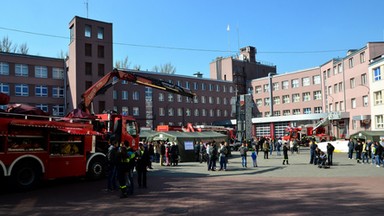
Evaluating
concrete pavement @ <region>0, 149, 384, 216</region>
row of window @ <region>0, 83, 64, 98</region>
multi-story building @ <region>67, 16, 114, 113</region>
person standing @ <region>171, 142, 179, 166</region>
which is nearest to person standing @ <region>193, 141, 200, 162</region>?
person standing @ <region>171, 142, 179, 166</region>

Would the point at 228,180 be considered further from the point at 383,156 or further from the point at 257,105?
the point at 257,105

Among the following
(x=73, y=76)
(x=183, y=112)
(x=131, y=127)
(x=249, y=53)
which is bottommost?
(x=131, y=127)

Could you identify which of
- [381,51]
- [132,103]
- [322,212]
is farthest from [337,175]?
[132,103]

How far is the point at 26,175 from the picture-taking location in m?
13.6

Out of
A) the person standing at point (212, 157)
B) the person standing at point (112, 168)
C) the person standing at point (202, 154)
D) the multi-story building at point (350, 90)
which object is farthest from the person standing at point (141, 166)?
the multi-story building at point (350, 90)

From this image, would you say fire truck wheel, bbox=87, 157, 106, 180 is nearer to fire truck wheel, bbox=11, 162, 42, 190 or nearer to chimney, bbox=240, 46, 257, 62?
fire truck wheel, bbox=11, 162, 42, 190

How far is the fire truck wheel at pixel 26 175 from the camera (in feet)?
43.4

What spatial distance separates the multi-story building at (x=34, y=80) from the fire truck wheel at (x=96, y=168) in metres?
45.4

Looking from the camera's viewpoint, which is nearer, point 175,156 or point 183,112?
point 175,156

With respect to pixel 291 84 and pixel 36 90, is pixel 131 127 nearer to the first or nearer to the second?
pixel 36 90

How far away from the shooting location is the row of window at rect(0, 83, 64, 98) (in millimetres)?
56312

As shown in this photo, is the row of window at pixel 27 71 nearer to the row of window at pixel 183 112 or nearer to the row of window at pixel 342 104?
the row of window at pixel 183 112

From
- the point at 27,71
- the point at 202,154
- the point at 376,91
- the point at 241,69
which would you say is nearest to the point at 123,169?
the point at 202,154

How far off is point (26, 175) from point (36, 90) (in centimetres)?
5022
